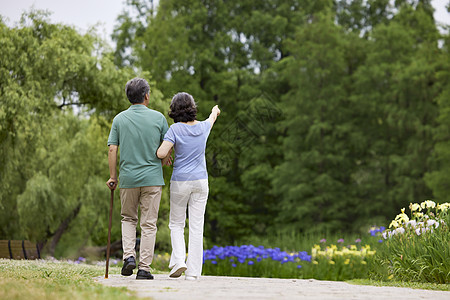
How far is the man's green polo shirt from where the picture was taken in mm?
5363

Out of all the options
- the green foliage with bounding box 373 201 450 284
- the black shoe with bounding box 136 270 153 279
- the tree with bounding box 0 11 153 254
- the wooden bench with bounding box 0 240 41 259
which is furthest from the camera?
the wooden bench with bounding box 0 240 41 259

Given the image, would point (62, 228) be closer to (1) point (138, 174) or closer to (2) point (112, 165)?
(2) point (112, 165)

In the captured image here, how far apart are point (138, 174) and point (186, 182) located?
1.47ft

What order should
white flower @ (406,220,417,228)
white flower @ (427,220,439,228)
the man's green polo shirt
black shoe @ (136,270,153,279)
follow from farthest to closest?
white flower @ (406,220,417,228) < white flower @ (427,220,439,228) < the man's green polo shirt < black shoe @ (136,270,153,279)

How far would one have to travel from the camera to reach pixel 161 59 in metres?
23.8

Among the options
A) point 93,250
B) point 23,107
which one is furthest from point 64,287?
point 93,250

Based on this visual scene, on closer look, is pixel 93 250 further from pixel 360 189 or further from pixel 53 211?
pixel 360 189

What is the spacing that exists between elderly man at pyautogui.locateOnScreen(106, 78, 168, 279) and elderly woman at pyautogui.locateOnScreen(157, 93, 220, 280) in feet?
0.49

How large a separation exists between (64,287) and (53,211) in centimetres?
1241

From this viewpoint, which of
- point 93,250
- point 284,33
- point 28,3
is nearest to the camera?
point 28,3

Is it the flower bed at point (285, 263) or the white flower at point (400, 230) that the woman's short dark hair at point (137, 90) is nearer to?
the white flower at point (400, 230)

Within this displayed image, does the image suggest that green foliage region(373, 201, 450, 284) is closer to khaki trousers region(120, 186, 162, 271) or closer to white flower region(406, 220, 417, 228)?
white flower region(406, 220, 417, 228)

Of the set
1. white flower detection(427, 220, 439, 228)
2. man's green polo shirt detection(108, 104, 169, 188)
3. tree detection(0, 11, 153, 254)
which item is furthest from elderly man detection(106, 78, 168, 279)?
tree detection(0, 11, 153, 254)

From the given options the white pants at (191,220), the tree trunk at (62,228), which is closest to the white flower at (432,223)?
the white pants at (191,220)
